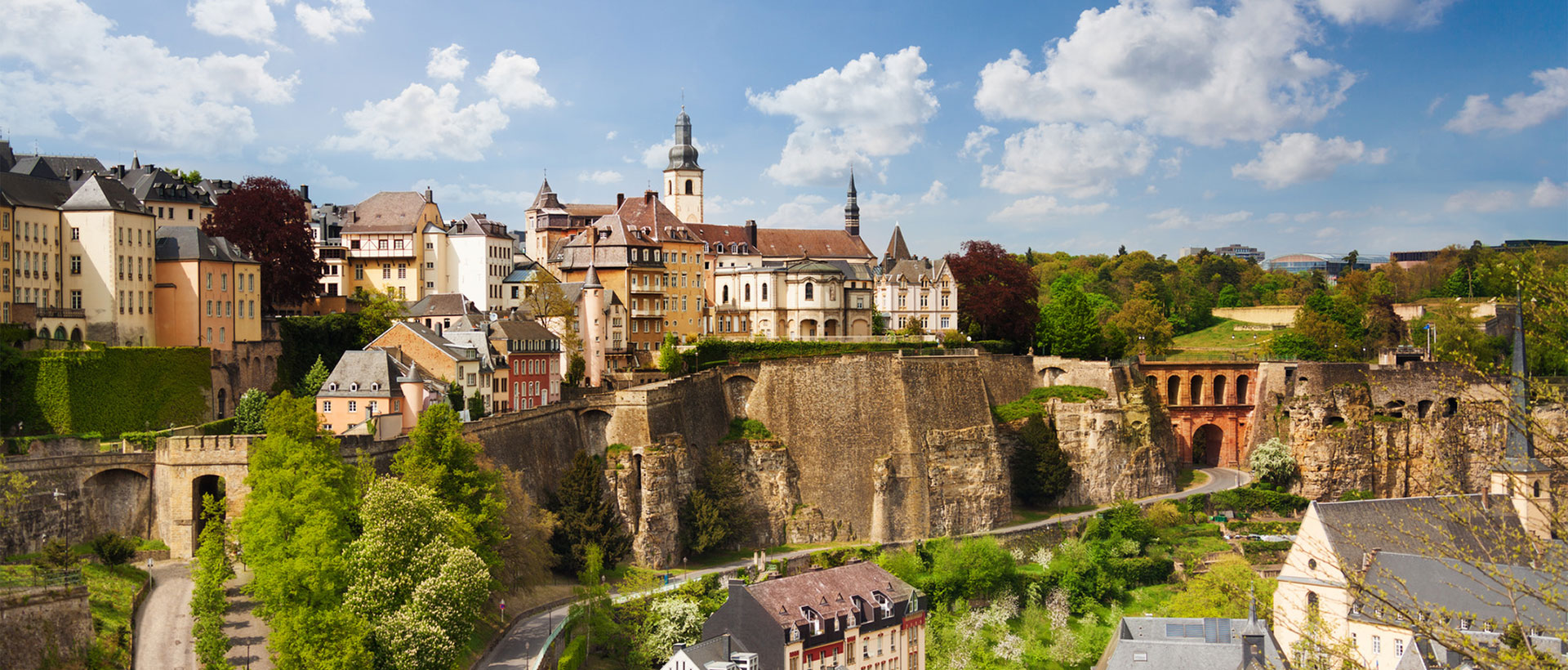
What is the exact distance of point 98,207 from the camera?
137 feet

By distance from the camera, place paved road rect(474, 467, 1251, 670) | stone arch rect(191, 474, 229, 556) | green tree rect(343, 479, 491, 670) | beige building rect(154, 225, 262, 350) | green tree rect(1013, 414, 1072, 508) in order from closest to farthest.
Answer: green tree rect(343, 479, 491, 670), paved road rect(474, 467, 1251, 670), stone arch rect(191, 474, 229, 556), beige building rect(154, 225, 262, 350), green tree rect(1013, 414, 1072, 508)

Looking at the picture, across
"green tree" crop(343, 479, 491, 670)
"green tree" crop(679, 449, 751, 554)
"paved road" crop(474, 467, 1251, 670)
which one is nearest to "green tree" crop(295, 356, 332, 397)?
"green tree" crop(343, 479, 491, 670)

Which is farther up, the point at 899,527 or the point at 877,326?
the point at 877,326

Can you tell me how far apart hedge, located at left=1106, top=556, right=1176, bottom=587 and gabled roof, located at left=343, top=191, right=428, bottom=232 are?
1408 inches

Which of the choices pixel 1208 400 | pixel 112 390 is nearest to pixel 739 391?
pixel 112 390

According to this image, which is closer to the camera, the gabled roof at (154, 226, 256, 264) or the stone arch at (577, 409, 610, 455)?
the gabled roof at (154, 226, 256, 264)

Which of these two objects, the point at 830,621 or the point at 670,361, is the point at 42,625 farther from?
the point at 670,361

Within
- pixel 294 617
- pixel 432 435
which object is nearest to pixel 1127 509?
pixel 432 435

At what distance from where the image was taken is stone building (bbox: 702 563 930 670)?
39.7 metres

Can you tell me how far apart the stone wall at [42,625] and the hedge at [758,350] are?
3104 centimetres

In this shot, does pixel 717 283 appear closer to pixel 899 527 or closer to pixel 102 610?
pixel 899 527

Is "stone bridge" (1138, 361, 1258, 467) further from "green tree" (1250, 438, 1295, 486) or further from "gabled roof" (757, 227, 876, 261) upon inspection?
"gabled roof" (757, 227, 876, 261)

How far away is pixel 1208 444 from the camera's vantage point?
71188 mm

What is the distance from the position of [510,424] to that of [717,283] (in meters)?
24.5
